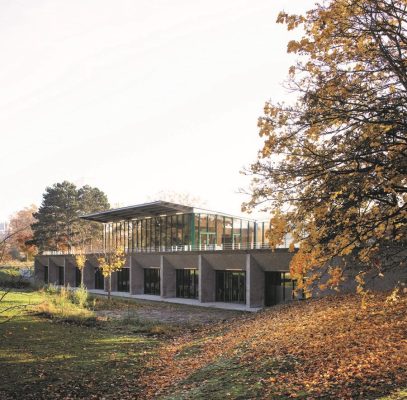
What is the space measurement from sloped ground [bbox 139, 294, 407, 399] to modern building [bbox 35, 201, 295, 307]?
50.5 feet

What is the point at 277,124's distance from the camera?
10211 mm

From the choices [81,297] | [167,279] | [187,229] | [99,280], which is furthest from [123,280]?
[81,297]

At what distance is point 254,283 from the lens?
33.8m

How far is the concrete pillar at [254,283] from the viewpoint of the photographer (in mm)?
33594

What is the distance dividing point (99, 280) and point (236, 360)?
166 feet

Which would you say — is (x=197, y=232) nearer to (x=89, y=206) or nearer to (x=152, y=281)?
(x=152, y=281)

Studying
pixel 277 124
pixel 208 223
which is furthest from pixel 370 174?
pixel 208 223

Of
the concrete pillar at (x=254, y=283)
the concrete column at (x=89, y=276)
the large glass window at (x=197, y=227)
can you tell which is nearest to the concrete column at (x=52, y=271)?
the concrete column at (x=89, y=276)

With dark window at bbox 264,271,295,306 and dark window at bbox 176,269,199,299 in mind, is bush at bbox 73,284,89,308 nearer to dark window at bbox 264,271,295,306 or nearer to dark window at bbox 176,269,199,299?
dark window at bbox 176,269,199,299

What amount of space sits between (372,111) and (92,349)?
13.4 meters

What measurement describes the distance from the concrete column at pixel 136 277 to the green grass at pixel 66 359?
2696 cm

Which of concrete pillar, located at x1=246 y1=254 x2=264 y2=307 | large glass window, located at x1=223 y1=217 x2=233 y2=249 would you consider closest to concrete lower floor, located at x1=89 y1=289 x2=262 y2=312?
concrete pillar, located at x1=246 y1=254 x2=264 y2=307

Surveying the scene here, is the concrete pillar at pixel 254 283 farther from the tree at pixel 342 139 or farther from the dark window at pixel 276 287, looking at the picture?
the tree at pixel 342 139

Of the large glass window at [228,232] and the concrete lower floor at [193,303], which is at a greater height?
the large glass window at [228,232]
